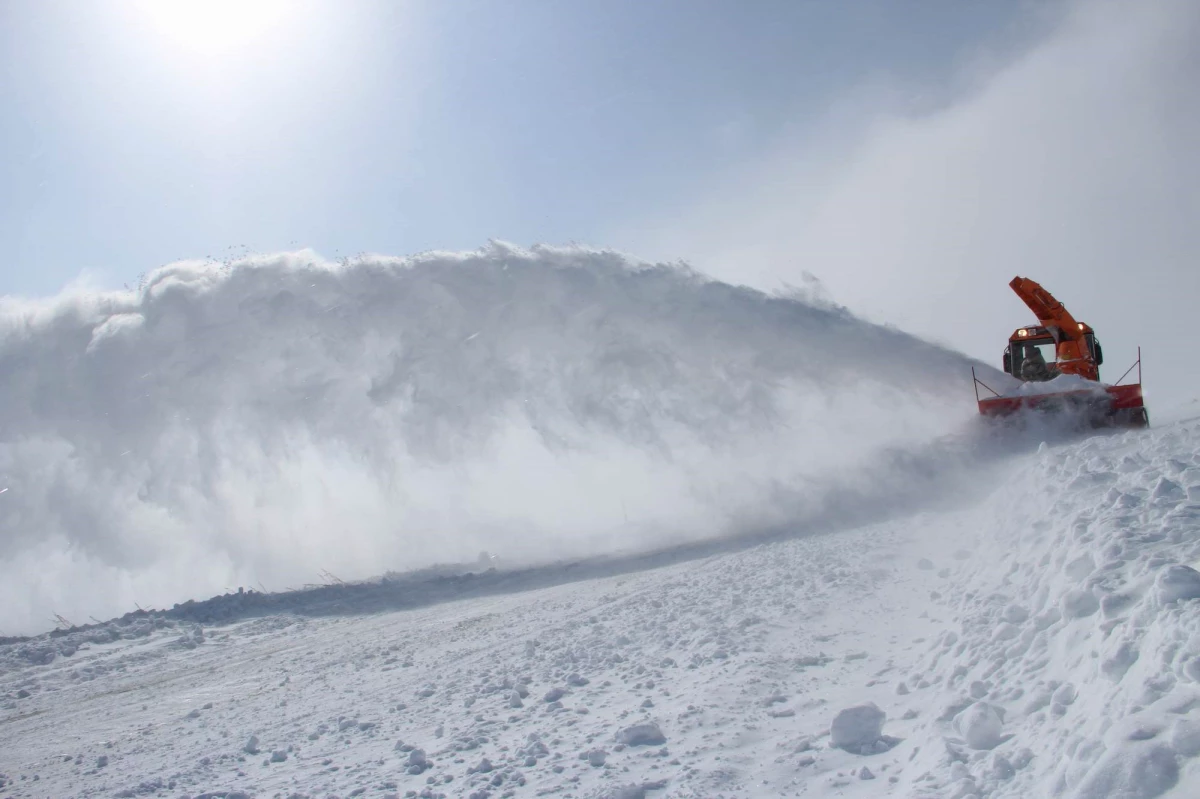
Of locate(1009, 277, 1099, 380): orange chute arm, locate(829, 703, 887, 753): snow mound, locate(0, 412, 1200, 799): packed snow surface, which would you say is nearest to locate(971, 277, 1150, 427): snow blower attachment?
locate(1009, 277, 1099, 380): orange chute arm

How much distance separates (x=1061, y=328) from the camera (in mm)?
18281

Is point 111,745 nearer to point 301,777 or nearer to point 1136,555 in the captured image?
point 301,777

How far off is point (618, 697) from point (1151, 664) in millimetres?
3725

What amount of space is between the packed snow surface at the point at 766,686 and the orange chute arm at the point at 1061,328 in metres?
7.83

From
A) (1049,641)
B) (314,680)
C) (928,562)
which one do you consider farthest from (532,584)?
(1049,641)

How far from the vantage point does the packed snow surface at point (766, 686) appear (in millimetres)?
3859

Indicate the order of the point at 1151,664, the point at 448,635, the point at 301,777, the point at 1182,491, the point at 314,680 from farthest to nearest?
1. the point at 448,635
2. the point at 314,680
3. the point at 1182,491
4. the point at 301,777
5. the point at 1151,664

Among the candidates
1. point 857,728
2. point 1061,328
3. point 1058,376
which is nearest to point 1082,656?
point 857,728

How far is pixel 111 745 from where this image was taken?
23.0ft

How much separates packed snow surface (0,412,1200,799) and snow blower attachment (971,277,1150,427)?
15.1ft

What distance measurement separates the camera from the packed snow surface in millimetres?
3859

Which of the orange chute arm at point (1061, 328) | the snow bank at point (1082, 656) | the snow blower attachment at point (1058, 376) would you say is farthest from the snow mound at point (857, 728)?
the orange chute arm at point (1061, 328)

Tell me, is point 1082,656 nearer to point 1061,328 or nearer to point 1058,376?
point 1058,376

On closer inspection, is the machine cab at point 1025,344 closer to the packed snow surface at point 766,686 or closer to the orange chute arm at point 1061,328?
the orange chute arm at point 1061,328
